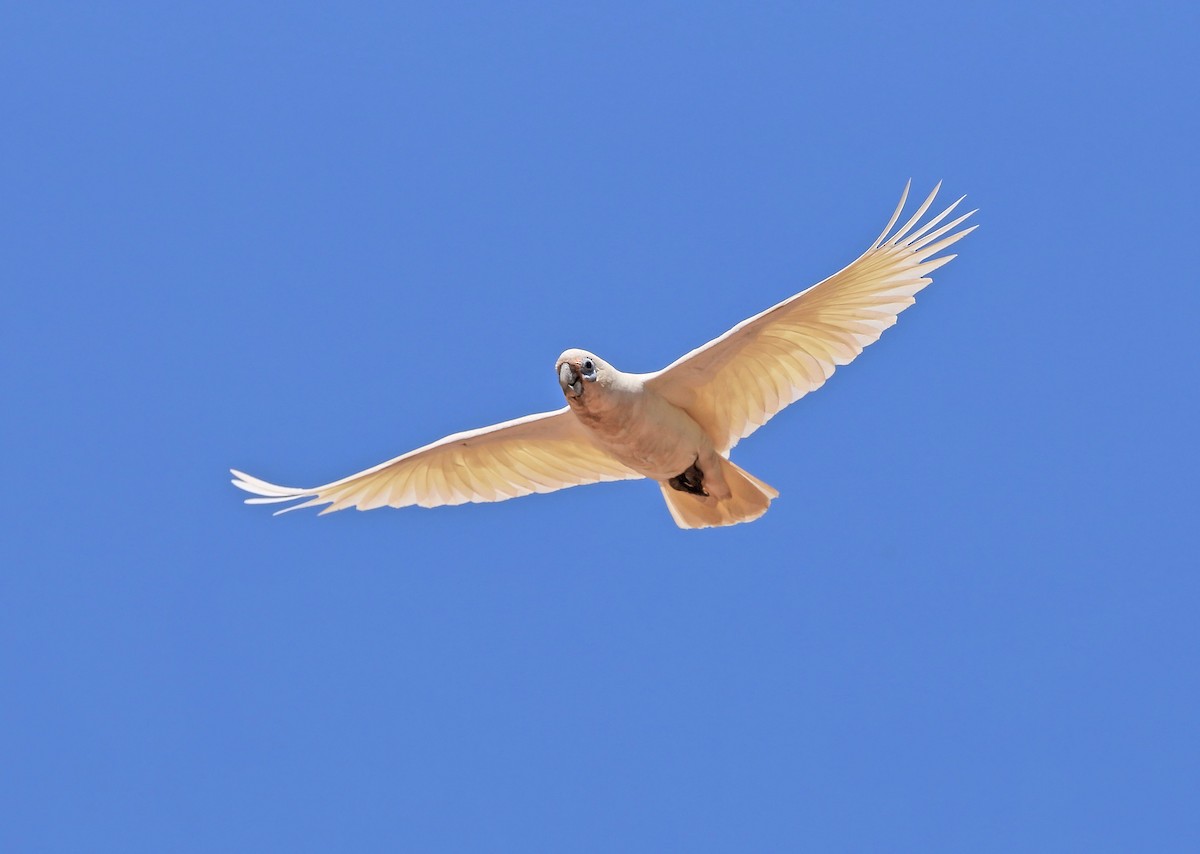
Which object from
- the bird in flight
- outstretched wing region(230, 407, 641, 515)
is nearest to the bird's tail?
the bird in flight

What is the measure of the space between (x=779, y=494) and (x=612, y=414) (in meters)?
1.57

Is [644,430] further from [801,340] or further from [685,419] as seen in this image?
[801,340]

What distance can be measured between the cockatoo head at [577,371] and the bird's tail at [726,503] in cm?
148

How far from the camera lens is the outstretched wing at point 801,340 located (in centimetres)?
1357

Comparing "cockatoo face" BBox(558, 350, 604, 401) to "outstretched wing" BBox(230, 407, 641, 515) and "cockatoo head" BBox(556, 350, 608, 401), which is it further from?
"outstretched wing" BBox(230, 407, 641, 515)

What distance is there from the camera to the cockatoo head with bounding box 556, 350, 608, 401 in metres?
13.3

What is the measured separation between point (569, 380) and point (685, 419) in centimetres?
123

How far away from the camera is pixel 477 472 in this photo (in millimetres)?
15195

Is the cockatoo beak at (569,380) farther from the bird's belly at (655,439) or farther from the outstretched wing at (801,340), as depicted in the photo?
the outstretched wing at (801,340)

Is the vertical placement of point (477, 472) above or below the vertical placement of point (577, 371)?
above

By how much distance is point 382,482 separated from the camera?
15.2 metres

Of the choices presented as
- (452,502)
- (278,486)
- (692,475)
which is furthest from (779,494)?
(278,486)

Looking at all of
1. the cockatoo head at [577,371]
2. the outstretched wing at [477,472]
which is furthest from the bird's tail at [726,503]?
the cockatoo head at [577,371]

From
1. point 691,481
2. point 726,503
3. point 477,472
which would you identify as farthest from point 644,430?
point 477,472
